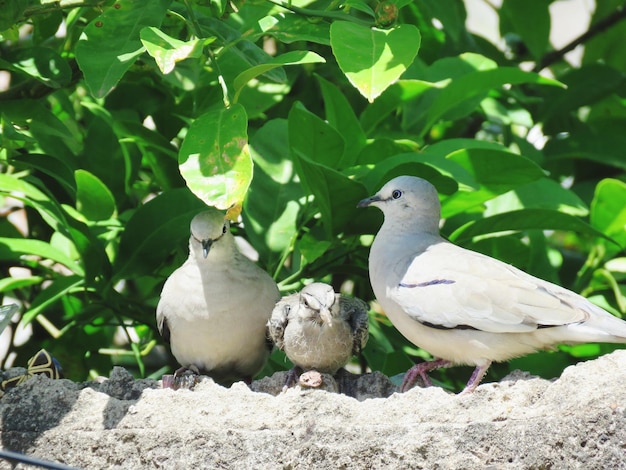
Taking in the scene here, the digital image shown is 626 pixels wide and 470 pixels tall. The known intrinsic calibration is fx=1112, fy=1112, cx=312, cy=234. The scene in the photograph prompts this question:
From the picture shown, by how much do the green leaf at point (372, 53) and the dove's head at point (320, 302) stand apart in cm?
83

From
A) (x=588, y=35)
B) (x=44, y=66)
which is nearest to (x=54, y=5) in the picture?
(x=44, y=66)

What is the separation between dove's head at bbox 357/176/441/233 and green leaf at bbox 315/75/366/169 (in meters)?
0.28

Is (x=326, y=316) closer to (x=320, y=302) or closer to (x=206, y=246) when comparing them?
(x=320, y=302)

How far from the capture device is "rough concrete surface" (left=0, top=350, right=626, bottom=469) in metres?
2.43

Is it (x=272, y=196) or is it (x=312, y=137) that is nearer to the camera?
(x=312, y=137)

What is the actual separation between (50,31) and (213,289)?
1123 mm

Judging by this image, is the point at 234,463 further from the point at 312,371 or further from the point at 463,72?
the point at 463,72

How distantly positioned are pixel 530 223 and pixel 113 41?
1.44 metres

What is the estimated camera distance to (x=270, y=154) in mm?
3793

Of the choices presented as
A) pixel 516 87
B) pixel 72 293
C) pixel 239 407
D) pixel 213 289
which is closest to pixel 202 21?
pixel 213 289

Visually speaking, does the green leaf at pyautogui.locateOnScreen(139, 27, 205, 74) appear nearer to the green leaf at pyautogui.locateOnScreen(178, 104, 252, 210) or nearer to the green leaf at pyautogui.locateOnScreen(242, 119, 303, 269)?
the green leaf at pyautogui.locateOnScreen(178, 104, 252, 210)

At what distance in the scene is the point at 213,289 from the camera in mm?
3459

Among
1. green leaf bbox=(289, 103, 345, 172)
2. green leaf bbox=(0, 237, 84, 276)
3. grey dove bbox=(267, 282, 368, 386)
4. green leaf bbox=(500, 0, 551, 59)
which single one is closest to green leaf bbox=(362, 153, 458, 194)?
green leaf bbox=(289, 103, 345, 172)

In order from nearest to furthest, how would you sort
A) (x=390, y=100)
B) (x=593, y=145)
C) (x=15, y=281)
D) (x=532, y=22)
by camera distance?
(x=15, y=281) → (x=390, y=100) → (x=593, y=145) → (x=532, y=22)
